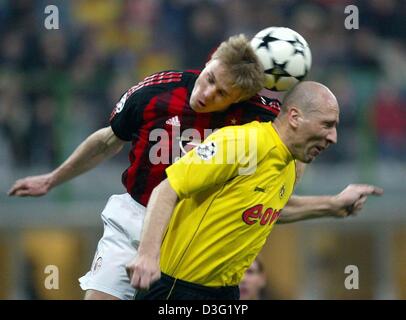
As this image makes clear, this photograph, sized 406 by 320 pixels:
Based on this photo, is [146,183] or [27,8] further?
[27,8]

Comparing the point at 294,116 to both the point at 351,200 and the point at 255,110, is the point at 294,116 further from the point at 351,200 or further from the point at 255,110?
the point at 351,200

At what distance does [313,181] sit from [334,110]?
16.1 ft

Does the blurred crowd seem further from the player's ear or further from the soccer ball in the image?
the player's ear

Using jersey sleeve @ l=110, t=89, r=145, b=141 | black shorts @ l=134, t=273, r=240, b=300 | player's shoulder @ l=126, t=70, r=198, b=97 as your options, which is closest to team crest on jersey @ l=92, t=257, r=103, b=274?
black shorts @ l=134, t=273, r=240, b=300

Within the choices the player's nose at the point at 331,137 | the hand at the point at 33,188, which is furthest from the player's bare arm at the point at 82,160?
the player's nose at the point at 331,137

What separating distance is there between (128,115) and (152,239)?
112 centimetres

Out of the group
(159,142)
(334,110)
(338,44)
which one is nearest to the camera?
(334,110)

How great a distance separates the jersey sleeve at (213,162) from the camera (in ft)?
14.3

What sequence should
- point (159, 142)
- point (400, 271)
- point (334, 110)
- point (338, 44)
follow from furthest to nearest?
point (338, 44) < point (400, 271) < point (159, 142) < point (334, 110)

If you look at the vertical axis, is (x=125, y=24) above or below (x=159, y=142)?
above

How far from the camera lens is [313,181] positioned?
9.38m

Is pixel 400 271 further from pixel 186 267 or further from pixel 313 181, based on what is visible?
pixel 186 267

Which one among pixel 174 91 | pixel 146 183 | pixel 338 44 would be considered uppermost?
pixel 338 44

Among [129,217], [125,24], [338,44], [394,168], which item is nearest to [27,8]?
[125,24]
